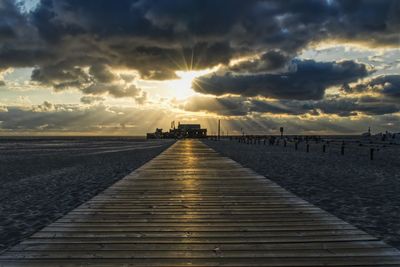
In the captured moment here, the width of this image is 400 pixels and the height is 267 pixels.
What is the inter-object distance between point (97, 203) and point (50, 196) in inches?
164

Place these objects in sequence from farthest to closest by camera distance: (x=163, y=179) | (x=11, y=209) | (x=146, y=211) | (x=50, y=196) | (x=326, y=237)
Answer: (x=163, y=179)
(x=50, y=196)
(x=11, y=209)
(x=146, y=211)
(x=326, y=237)

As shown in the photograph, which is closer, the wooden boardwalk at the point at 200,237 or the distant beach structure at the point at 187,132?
the wooden boardwalk at the point at 200,237

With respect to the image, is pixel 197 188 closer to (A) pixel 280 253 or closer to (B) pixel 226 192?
(B) pixel 226 192

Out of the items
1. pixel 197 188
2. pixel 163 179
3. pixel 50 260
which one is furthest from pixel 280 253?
pixel 163 179

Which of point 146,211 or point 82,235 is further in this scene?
point 146,211

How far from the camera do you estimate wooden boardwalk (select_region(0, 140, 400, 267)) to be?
447 cm

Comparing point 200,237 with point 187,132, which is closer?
point 200,237

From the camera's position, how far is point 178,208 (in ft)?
25.4

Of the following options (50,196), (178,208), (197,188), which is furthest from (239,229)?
(50,196)

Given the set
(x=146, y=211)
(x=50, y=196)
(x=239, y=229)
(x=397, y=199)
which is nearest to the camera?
(x=239, y=229)

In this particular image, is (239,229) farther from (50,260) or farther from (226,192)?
(226,192)

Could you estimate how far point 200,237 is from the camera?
17.8 feet

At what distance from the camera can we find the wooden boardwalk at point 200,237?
4.47m

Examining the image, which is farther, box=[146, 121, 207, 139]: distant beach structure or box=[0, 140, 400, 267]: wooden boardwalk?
box=[146, 121, 207, 139]: distant beach structure
